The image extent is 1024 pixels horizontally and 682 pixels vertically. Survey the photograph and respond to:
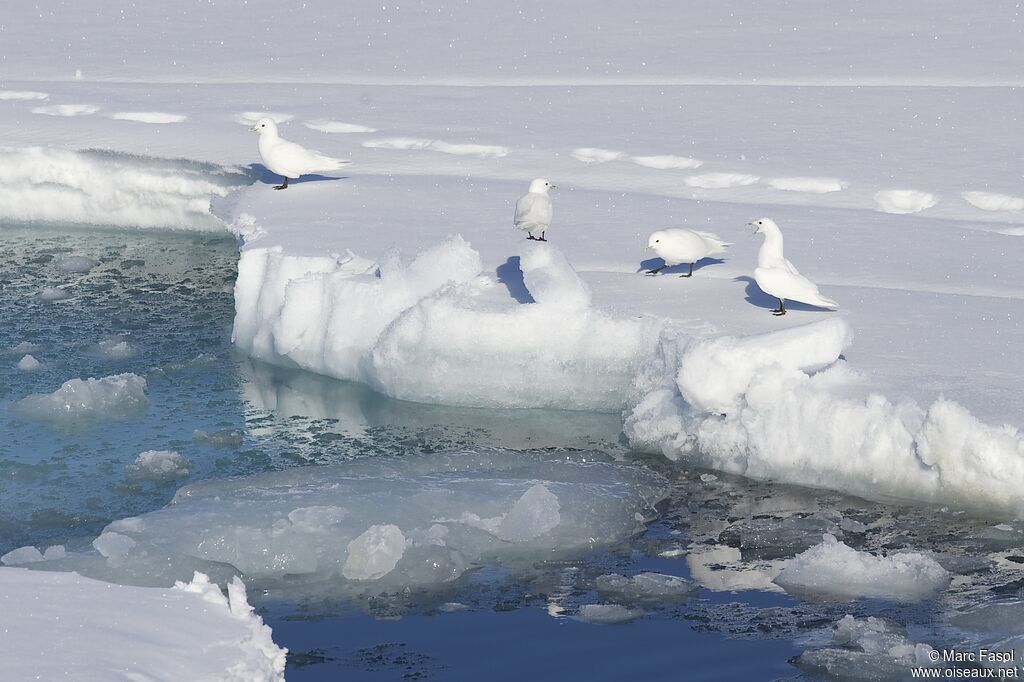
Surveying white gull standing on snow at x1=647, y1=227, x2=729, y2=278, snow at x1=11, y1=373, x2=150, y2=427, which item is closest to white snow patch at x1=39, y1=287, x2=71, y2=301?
snow at x1=11, y1=373, x2=150, y2=427

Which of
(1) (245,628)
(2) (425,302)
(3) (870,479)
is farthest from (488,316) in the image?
(1) (245,628)

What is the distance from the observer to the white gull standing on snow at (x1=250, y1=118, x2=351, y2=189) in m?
12.3

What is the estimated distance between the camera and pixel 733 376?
26.6 feet

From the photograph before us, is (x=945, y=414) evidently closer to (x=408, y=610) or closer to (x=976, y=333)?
(x=976, y=333)

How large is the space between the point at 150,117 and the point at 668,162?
5.88 metres

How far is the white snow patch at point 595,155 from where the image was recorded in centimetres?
1366

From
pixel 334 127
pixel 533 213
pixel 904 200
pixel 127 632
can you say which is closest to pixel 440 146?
pixel 334 127

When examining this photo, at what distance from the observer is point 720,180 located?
1278 centimetres

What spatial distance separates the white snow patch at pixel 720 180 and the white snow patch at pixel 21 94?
26.9ft

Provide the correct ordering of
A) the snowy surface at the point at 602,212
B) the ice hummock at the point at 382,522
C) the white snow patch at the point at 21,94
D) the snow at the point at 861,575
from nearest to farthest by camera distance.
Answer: the snow at the point at 861,575 < the ice hummock at the point at 382,522 < the snowy surface at the point at 602,212 < the white snow patch at the point at 21,94

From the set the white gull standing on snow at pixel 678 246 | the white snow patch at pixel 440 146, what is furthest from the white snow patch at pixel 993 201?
the white snow patch at pixel 440 146

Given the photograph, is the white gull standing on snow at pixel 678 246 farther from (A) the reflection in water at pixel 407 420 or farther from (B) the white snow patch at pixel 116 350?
(B) the white snow patch at pixel 116 350

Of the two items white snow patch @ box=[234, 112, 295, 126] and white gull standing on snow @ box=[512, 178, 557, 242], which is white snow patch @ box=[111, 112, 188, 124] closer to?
white snow patch @ box=[234, 112, 295, 126]

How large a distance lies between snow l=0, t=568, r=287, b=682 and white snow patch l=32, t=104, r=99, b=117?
10.8m
